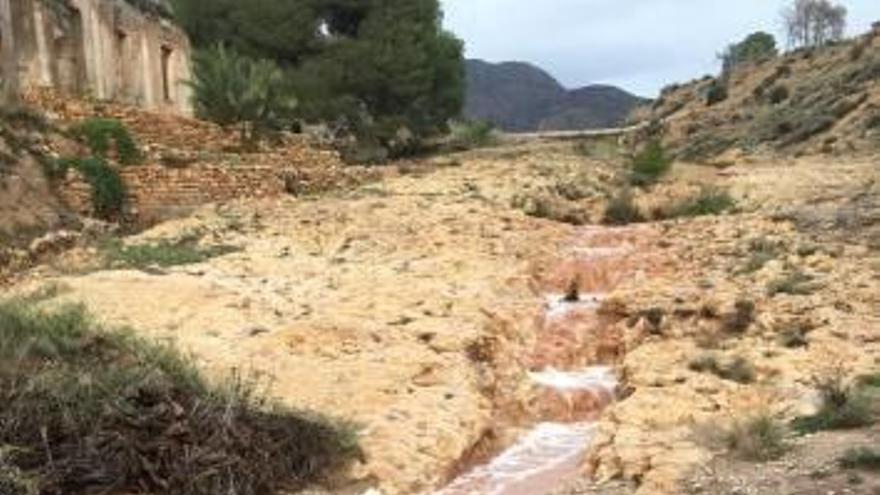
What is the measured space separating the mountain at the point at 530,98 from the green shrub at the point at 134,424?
107m

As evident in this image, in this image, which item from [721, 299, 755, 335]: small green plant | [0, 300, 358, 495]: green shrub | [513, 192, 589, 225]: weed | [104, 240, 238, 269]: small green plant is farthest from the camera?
[513, 192, 589, 225]: weed

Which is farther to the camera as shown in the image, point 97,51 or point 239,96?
point 97,51

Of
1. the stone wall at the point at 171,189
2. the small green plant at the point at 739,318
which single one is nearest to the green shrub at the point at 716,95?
the stone wall at the point at 171,189

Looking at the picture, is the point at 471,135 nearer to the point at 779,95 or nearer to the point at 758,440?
the point at 779,95

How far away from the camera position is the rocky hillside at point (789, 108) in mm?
31797

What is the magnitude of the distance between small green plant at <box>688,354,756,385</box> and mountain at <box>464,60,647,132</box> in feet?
342

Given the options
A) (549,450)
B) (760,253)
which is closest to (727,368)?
(549,450)

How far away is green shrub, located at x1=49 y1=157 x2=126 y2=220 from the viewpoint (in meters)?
18.2

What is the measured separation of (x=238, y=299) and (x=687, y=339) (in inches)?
164

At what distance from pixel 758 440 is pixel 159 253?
8.46 m

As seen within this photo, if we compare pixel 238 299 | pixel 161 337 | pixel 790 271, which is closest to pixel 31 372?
pixel 161 337

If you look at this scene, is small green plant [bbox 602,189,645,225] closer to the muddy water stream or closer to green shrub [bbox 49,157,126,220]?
the muddy water stream

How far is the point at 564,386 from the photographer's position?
41.0ft

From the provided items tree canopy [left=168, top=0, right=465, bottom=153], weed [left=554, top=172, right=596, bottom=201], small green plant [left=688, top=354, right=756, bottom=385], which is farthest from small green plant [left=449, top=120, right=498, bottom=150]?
small green plant [left=688, top=354, right=756, bottom=385]
